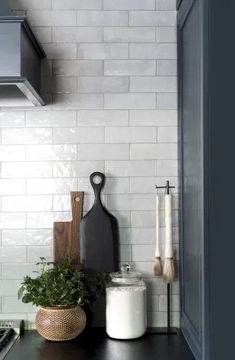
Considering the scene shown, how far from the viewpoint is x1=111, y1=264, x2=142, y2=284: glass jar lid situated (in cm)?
196

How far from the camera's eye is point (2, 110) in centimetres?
212

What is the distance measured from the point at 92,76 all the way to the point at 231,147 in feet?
2.62

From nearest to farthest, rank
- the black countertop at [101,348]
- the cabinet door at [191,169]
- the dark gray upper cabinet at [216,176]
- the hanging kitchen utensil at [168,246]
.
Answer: the dark gray upper cabinet at [216,176] → the cabinet door at [191,169] → the black countertop at [101,348] → the hanging kitchen utensil at [168,246]

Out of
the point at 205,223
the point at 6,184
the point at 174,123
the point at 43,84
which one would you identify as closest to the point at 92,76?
the point at 43,84

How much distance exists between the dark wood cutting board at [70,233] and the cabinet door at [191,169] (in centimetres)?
39

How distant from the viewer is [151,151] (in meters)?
2.12

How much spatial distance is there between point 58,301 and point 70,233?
0.30 meters

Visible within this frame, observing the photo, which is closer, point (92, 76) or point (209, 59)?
point (209, 59)

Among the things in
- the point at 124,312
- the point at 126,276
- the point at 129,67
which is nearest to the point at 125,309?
the point at 124,312

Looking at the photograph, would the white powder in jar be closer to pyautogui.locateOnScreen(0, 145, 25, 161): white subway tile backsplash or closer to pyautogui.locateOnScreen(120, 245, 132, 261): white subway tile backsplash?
pyautogui.locateOnScreen(120, 245, 132, 261): white subway tile backsplash

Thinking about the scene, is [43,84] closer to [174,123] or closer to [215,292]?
[174,123]

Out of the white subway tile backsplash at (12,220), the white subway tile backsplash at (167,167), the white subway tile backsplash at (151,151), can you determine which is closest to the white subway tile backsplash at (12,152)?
the white subway tile backsplash at (12,220)

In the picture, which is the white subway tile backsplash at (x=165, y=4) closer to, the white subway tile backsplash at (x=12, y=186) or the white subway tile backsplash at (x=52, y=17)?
the white subway tile backsplash at (x=52, y=17)

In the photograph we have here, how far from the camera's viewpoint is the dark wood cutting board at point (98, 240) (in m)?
2.07
